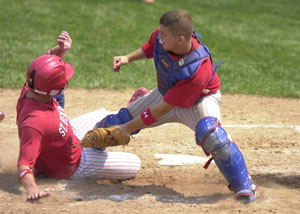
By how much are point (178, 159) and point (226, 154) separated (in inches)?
53.0

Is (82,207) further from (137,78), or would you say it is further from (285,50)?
(285,50)

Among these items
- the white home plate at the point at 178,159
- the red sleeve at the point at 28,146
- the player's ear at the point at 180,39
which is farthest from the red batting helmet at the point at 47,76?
the white home plate at the point at 178,159

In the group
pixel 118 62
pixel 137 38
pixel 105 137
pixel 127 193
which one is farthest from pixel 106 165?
pixel 137 38

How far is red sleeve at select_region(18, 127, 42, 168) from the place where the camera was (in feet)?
13.1

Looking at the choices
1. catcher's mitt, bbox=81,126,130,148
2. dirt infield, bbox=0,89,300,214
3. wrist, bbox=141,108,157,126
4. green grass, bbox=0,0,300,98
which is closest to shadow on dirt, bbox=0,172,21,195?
dirt infield, bbox=0,89,300,214

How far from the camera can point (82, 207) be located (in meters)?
4.01

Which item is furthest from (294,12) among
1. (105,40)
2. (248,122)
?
(248,122)

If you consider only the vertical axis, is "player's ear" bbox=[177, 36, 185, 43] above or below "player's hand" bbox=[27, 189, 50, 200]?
above

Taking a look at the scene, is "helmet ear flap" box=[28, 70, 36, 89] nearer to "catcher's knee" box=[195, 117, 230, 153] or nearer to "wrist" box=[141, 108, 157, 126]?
"wrist" box=[141, 108, 157, 126]

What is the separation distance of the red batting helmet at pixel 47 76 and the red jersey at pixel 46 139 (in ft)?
0.52

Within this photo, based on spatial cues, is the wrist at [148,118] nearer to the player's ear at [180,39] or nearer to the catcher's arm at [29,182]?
the player's ear at [180,39]

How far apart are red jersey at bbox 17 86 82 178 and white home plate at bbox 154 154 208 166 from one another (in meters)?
1.12

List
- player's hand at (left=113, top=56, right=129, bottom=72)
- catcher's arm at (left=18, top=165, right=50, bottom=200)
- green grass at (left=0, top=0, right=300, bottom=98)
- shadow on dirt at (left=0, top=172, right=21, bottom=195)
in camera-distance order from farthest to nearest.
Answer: green grass at (left=0, top=0, right=300, bottom=98)
player's hand at (left=113, top=56, right=129, bottom=72)
shadow on dirt at (left=0, top=172, right=21, bottom=195)
catcher's arm at (left=18, top=165, right=50, bottom=200)

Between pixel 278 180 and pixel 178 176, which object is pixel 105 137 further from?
pixel 278 180
